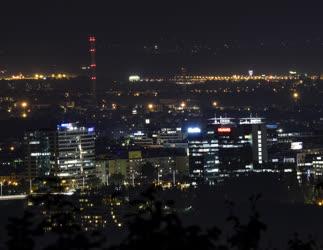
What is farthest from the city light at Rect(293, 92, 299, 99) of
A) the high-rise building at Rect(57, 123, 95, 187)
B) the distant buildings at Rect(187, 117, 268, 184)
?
the high-rise building at Rect(57, 123, 95, 187)

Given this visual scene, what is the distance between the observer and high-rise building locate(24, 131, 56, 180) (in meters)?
27.8

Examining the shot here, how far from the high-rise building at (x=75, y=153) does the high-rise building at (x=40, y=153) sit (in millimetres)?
153

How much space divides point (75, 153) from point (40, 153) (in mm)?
736

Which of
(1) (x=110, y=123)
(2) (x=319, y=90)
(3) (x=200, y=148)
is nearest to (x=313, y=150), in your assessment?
(3) (x=200, y=148)

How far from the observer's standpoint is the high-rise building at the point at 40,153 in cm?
2780

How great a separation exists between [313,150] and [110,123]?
9531 millimetres

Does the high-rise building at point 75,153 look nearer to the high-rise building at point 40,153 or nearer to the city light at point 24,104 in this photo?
the high-rise building at point 40,153

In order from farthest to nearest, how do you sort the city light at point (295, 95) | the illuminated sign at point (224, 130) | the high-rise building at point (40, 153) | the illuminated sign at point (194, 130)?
the city light at point (295, 95), the illuminated sign at point (194, 130), the illuminated sign at point (224, 130), the high-rise building at point (40, 153)

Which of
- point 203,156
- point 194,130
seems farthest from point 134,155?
point 194,130

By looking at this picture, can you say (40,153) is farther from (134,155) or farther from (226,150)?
(226,150)

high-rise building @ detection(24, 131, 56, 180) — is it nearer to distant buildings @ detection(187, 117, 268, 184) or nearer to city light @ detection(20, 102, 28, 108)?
distant buildings @ detection(187, 117, 268, 184)

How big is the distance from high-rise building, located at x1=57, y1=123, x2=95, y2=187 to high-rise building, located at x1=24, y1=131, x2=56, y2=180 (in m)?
0.15

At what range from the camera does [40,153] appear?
28609 mm

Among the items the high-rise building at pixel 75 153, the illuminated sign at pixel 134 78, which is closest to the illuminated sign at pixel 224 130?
the high-rise building at pixel 75 153
